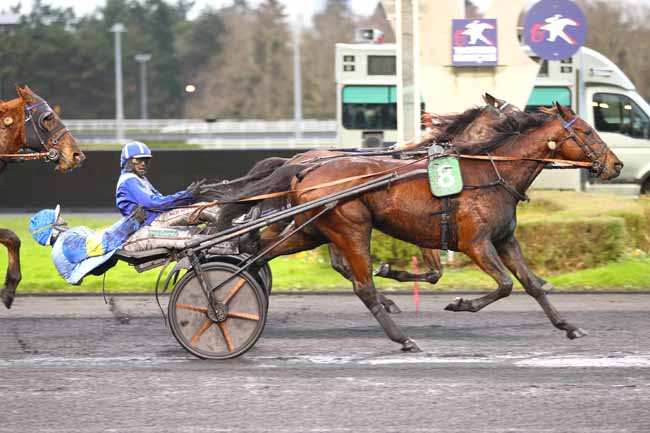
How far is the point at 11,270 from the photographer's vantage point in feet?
30.8

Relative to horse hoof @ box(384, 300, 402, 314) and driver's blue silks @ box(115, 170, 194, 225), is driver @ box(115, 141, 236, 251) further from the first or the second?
horse hoof @ box(384, 300, 402, 314)

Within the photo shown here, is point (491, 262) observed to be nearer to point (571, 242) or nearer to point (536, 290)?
point (536, 290)

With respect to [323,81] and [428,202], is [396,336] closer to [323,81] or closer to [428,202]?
[428,202]

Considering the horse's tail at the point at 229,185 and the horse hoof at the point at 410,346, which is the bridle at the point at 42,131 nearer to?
the horse's tail at the point at 229,185

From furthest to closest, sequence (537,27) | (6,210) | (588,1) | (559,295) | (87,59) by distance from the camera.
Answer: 1. (87,59)
2. (588,1)
3. (6,210)
4. (537,27)
5. (559,295)

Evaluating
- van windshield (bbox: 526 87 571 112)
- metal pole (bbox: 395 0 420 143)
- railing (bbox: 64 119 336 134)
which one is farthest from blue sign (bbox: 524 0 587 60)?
railing (bbox: 64 119 336 134)

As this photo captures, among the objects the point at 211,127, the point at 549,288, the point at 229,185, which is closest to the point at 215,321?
the point at 229,185

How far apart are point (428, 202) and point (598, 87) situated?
15.4m

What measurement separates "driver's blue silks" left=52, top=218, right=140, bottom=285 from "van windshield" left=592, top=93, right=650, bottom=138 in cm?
1616

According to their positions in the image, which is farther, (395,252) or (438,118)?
(395,252)

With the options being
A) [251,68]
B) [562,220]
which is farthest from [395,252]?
[251,68]

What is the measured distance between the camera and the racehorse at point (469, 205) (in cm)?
833

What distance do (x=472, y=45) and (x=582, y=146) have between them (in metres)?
5.85

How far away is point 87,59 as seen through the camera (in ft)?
224
